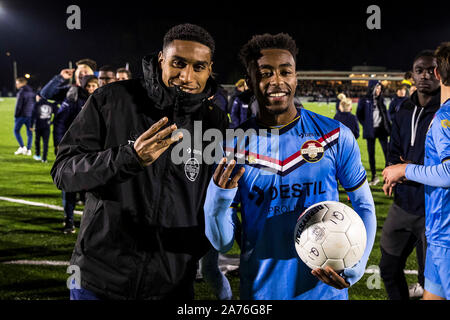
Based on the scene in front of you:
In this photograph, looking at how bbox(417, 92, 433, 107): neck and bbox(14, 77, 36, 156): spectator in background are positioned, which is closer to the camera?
bbox(417, 92, 433, 107): neck

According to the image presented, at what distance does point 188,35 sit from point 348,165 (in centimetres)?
110

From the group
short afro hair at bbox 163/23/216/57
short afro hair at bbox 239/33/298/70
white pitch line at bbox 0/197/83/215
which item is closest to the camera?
short afro hair at bbox 239/33/298/70

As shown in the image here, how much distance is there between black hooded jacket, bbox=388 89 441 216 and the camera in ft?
11.2

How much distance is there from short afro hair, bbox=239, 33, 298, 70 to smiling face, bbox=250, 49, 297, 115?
0.10ft

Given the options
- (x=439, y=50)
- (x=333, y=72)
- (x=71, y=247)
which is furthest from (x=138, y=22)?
(x=333, y=72)

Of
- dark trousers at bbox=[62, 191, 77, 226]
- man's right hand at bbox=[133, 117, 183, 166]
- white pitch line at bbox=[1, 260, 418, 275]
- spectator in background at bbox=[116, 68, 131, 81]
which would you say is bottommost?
white pitch line at bbox=[1, 260, 418, 275]

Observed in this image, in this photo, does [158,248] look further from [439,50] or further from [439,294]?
[439,50]

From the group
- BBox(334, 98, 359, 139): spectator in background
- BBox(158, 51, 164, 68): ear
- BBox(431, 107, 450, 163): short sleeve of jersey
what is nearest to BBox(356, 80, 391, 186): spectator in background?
BBox(334, 98, 359, 139): spectator in background

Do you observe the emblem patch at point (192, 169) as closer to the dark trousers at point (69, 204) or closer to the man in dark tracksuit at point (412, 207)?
the man in dark tracksuit at point (412, 207)

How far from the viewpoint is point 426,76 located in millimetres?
3574

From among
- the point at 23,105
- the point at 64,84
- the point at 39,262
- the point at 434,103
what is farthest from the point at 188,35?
the point at 23,105

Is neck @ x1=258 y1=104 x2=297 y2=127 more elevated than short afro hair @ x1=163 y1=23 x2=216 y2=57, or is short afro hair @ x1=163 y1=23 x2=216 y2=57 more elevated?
short afro hair @ x1=163 y1=23 x2=216 y2=57

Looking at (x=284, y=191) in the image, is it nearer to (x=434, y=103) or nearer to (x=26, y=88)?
(x=434, y=103)

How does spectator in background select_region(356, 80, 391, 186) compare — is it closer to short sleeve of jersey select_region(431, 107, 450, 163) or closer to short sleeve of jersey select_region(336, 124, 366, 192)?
short sleeve of jersey select_region(431, 107, 450, 163)
